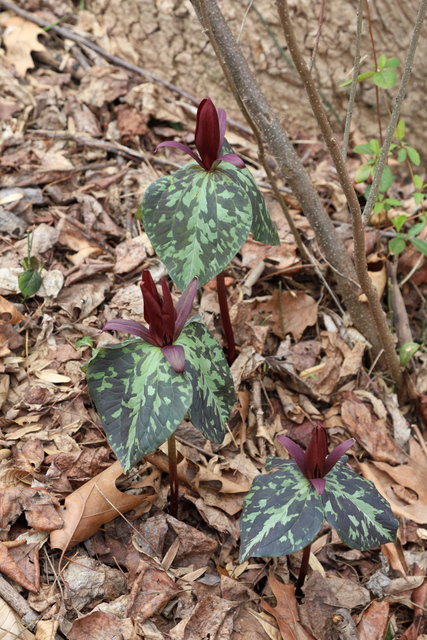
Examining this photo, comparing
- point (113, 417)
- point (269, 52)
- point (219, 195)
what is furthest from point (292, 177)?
point (113, 417)

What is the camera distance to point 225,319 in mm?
1815

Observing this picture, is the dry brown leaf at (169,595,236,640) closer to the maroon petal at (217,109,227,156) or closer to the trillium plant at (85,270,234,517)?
the trillium plant at (85,270,234,517)

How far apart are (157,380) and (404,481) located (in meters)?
1.16

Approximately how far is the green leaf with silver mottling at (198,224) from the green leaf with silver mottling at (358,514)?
660mm

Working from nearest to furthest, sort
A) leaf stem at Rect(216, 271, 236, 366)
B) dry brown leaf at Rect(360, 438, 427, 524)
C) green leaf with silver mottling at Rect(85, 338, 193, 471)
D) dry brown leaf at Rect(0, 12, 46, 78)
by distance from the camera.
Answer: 1. green leaf with silver mottling at Rect(85, 338, 193, 471)
2. leaf stem at Rect(216, 271, 236, 366)
3. dry brown leaf at Rect(360, 438, 427, 524)
4. dry brown leaf at Rect(0, 12, 46, 78)

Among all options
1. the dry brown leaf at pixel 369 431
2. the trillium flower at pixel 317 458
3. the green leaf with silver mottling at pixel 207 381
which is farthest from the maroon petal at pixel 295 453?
the dry brown leaf at pixel 369 431

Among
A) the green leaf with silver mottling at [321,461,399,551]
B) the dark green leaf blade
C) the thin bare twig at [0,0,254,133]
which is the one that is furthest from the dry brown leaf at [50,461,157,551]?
the thin bare twig at [0,0,254,133]

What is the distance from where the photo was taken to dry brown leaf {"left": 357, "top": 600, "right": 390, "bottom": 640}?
1510 millimetres

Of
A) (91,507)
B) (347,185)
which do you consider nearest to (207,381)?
(91,507)

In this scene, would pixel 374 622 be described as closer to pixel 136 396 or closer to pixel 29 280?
pixel 136 396

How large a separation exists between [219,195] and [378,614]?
1.33 m

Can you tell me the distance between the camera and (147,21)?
8.74 ft

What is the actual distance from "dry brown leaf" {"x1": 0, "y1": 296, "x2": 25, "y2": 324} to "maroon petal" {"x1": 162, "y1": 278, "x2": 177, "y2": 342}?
2.55 feet

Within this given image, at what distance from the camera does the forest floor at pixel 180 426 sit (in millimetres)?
1421
